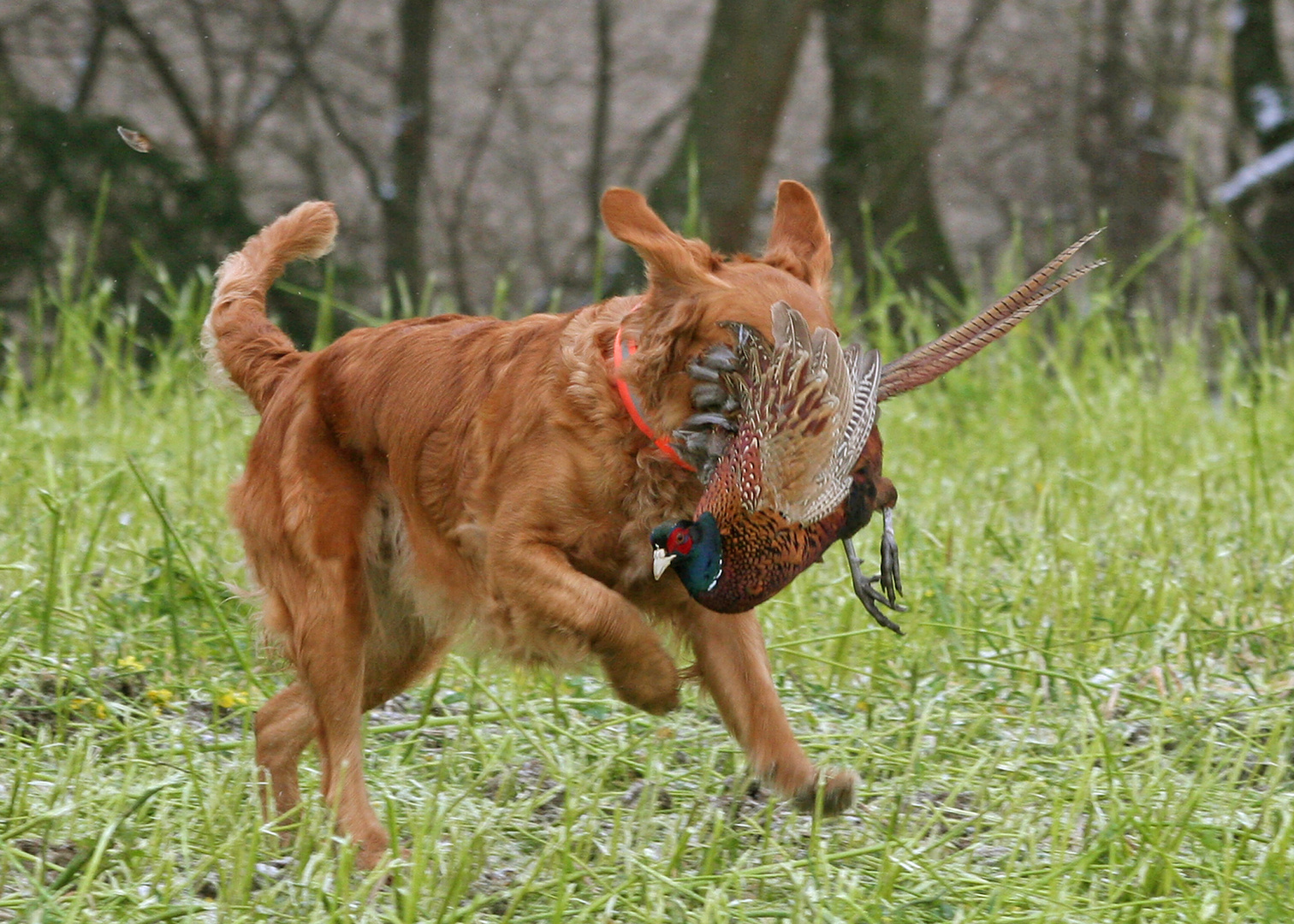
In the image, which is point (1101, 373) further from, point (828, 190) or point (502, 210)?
point (502, 210)

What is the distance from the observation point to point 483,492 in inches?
131

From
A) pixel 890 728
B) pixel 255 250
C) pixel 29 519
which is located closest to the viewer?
pixel 890 728

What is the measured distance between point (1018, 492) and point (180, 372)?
371 centimetres

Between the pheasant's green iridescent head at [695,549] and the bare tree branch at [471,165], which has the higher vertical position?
the bare tree branch at [471,165]

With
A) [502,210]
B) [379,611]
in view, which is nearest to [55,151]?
[502,210]

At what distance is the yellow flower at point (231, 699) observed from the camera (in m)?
3.88

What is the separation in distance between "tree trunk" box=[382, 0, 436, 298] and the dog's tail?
3985 millimetres

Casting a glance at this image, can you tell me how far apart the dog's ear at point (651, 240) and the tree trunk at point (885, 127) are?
5.46 meters

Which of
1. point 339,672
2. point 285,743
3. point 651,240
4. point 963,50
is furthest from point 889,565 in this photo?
point 963,50

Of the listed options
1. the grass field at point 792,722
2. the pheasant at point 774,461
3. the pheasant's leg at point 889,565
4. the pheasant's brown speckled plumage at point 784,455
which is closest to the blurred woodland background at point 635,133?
the grass field at point 792,722

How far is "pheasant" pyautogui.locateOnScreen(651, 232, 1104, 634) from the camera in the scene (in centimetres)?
272

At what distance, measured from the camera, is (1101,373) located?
267 inches

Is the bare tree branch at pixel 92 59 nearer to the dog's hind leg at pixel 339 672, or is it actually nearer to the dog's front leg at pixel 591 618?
the dog's hind leg at pixel 339 672

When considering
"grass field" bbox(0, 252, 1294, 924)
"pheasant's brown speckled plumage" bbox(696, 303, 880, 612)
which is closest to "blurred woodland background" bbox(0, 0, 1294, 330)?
"grass field" bbox(0, 252, 1294, 924)
